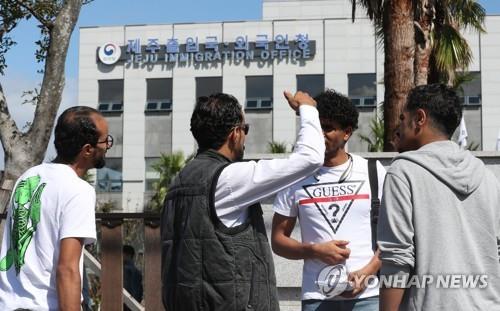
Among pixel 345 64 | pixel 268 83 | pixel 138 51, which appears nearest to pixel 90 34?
pixel 138 51

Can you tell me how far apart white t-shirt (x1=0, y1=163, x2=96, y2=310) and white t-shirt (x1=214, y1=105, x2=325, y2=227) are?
589mm

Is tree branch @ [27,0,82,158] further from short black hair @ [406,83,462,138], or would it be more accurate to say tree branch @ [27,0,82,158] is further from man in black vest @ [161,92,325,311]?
short black hair @ [406,83,462,138]

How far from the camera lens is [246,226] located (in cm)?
385

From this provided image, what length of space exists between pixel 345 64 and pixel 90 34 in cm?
1653

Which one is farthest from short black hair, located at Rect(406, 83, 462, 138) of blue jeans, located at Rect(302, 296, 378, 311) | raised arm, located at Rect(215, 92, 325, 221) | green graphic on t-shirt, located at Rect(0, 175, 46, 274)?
green graphic on t-shirt, located at Rect(0, 175, 46, 274)

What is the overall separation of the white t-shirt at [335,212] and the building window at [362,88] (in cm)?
4787

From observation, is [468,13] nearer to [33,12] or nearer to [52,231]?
[33,12]

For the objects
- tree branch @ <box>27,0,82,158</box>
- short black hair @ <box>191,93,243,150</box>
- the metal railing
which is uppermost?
tree branch @ <box>27,0,82,158</box>

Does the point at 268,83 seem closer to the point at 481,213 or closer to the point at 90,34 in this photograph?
the point at 90,34

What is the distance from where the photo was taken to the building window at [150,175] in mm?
54062

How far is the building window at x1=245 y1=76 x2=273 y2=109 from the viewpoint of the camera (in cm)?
5294

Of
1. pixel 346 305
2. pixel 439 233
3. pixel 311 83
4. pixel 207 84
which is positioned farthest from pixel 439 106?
pixel 207 84

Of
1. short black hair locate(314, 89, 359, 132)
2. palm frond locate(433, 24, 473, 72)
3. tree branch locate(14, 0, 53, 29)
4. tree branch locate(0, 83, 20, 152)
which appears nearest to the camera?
short black hair locate(314, 89, 359, 132)

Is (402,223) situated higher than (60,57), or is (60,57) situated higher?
(60,57)
